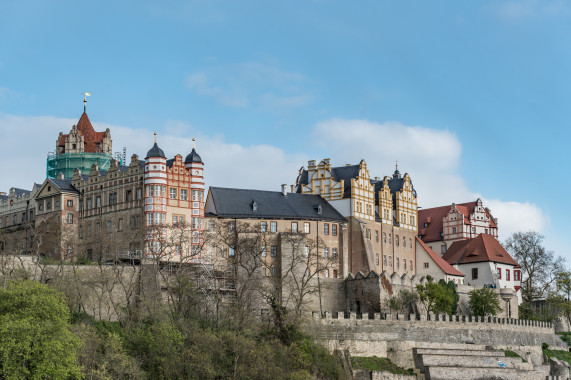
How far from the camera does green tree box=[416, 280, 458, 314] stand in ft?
290

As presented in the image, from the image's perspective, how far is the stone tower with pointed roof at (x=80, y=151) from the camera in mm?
96938

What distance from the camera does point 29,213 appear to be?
92.4m

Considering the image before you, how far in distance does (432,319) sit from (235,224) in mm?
18397

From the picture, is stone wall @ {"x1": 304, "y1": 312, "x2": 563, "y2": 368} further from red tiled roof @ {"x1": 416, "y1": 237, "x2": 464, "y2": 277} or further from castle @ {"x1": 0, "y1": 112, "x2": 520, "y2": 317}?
red tiled roof @ {"x1": 416, "y1": 237, "x2": 464, "y2": 277}

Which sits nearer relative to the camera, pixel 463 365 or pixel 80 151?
pixel 463 365

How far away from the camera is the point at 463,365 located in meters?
80.2

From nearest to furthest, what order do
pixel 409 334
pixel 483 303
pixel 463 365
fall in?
pixel 463 365 → pixel 409 334 → pixel 483 303

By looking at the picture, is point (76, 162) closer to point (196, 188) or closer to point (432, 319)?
point (196, 188)

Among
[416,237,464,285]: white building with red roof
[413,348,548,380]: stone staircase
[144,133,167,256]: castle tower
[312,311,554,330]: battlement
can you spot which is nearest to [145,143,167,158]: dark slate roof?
[144,133,167,256]: castle tower

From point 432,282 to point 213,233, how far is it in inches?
810

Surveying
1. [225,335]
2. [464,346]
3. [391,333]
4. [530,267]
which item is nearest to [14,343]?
[225,335]

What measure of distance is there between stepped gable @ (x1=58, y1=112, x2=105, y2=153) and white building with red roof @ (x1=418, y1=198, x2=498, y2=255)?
3814cm

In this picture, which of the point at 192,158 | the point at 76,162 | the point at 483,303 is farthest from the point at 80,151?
the point at 483,303

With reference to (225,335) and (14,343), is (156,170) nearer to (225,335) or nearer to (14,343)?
(225,335)
